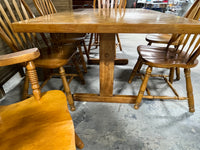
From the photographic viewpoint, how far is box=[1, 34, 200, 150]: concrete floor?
103 centimetres

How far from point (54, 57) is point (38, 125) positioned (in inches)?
30.0

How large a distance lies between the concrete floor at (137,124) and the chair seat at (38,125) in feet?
1.74

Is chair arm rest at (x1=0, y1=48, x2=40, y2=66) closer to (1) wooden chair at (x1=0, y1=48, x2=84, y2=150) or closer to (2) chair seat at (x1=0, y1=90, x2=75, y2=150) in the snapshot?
(1) wooden chair at (x1=0, y1=48, x2=84, y2=150)

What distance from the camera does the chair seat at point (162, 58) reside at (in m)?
1.12

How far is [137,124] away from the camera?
1.20 meters

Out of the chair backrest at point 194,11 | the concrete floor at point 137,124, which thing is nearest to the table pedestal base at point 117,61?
the concrete floor at point 137,124

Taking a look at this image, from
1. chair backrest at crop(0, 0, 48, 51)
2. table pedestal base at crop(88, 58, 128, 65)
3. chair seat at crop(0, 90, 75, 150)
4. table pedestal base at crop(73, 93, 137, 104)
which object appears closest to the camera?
chair seat at crop(0, 90, 75, 150)

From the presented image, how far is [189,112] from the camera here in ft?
4.34

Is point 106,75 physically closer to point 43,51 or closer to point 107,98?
point 107,98

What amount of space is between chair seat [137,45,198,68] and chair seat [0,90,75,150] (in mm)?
828

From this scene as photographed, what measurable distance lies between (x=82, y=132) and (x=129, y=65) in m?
1.50

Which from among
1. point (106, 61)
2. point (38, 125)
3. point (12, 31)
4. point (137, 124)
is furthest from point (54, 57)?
point (137, 124)

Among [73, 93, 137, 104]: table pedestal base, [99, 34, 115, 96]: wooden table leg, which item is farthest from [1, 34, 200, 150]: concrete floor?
[99, 34, 115, 96]: wooden table leg

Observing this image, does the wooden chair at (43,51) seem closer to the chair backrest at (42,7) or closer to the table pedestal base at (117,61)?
the chair backrest at (42,7)
